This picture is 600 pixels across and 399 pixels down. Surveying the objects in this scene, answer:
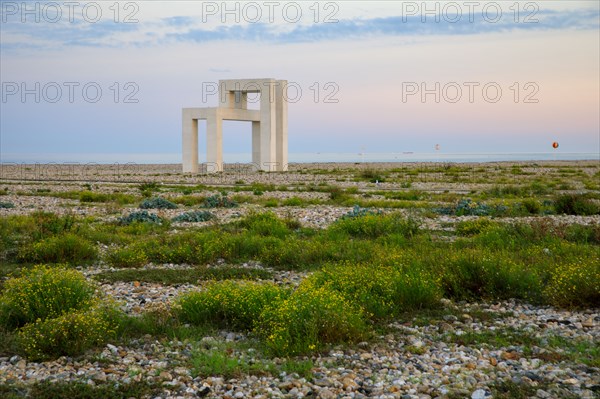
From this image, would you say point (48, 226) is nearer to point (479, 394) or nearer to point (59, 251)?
point (59, 251)

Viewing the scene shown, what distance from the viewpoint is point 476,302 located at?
9.69m

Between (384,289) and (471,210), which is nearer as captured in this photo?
(384,289)

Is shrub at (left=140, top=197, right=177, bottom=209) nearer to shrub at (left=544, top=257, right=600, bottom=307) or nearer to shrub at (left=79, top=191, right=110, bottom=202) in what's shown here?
shrub at (left=79, top=191, right=110, bottom=202)

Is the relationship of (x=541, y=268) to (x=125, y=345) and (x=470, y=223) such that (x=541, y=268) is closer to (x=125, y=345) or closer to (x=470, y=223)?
(x=470, y=223)

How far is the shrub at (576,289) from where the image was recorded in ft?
30.0

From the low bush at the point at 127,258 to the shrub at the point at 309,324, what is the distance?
5108 mm

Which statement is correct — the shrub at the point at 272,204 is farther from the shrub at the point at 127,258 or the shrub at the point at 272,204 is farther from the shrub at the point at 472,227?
the shrub at the point at 127,258

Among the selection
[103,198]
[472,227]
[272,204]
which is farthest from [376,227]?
[103,198]

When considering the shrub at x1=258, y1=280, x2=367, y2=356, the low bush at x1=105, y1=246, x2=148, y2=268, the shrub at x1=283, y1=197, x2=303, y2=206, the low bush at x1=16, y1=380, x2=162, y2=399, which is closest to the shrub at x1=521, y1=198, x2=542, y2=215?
the shrub at x1=283, y1=197, x2=303, y2=206

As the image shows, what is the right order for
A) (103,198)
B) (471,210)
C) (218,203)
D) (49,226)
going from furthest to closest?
(103,198) → (218,203) → (471,210) → (49,226)

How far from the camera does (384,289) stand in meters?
9.32

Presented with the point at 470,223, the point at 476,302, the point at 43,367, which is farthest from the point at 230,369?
the point at 470,223

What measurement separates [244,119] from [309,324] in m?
51.6

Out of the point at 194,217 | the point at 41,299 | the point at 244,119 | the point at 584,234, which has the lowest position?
the point at 41,299
